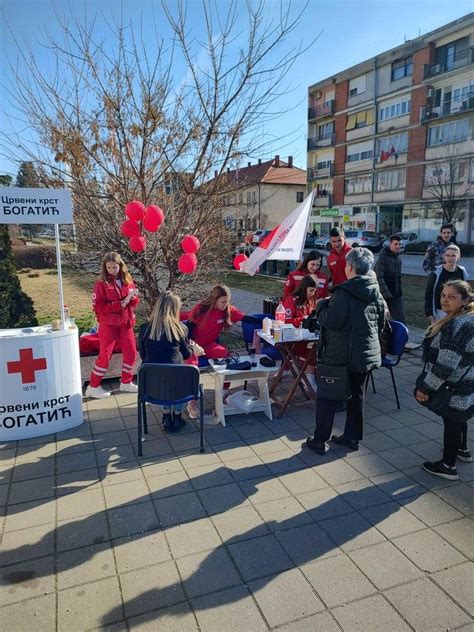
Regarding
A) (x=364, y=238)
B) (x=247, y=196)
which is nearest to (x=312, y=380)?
(x=247, y=196)

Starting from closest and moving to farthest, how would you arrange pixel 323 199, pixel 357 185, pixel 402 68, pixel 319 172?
pixel 402 68, pixel 357 185, pixel 323 199, pixel 319 172

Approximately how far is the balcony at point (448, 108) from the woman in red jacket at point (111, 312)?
33337mm

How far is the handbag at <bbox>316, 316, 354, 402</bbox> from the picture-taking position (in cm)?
348

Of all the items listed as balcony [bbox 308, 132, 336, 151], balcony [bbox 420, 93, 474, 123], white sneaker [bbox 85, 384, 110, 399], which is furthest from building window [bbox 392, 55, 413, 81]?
white sneaker [bbox 85, 384, 110, 399]

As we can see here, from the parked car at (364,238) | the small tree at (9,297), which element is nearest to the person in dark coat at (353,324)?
the small tree at (9,297)

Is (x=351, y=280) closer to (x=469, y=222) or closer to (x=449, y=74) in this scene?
(x=469, y=222)

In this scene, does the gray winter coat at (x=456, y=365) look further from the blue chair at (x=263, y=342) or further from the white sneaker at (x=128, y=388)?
the white sneaker at (x=128, y=388)

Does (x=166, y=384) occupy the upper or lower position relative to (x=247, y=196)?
lower

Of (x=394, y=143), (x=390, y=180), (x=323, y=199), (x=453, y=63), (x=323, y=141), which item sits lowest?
(x=323, y=199)

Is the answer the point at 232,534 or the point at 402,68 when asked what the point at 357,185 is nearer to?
the point at 402,68

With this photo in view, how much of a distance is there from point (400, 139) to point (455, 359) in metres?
37.3

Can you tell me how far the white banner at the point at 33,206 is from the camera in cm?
392

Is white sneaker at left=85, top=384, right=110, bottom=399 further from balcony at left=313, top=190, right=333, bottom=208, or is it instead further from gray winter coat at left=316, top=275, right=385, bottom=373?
balcony at left=313, top=190, right=333, bottom=208

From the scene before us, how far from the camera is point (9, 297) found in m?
7.02
